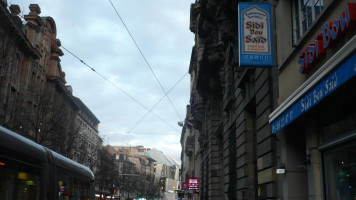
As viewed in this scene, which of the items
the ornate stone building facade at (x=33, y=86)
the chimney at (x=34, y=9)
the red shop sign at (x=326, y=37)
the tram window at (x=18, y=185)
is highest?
the chimney at (x=34, y=9)

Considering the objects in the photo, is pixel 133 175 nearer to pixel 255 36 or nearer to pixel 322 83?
pixel 255 36

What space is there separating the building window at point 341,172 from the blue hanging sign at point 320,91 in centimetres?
101

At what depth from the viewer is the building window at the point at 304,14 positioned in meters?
8.63

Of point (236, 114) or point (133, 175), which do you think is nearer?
point (236, 114)

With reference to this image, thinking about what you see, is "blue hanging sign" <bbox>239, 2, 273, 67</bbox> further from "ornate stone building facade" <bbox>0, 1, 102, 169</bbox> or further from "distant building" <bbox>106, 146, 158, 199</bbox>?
"distant building" <bbox>106, 146, 158, 199</bbox>

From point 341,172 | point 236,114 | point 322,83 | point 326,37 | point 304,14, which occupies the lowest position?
point 341,172

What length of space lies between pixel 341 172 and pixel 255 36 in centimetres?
420

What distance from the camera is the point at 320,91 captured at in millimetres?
6777

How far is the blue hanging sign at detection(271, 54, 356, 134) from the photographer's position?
5719 mm

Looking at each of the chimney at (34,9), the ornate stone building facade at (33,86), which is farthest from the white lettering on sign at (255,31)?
the chimney at (34,9)

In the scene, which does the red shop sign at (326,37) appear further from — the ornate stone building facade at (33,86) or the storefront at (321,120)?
the ornate stone building facade at (33,86)

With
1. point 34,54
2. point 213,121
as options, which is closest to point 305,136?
point 213,121


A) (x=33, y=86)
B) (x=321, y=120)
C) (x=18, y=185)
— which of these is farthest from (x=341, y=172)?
(x=33, y=86)

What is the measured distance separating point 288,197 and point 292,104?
8.14ft
